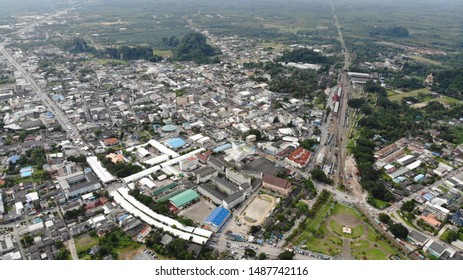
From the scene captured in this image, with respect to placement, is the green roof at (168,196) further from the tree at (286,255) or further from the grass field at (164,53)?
the grass field at (164,53)

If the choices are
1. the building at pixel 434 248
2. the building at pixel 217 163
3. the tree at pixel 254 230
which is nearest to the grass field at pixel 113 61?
the building at pixel 217 163

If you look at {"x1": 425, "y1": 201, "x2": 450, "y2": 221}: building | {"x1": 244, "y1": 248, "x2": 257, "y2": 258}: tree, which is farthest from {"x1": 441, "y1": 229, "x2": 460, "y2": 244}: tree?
{"x1": 244, "y1": 248, "x2": 257, "y2": 258}: tree

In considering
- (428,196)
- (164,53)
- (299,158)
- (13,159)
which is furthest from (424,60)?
(13,159)

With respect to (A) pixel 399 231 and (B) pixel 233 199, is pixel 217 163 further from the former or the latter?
(A) pixel 399 231

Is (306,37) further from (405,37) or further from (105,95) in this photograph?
(105,95)

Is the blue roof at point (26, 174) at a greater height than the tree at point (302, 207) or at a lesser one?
lesser

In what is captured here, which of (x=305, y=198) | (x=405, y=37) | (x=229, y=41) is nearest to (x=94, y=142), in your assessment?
(x=305, y=198)

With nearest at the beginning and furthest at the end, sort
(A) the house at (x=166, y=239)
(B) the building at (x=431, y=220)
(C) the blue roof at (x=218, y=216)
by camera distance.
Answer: (A) the house at (x=166, y=239)
(C) the blue roof at (x=218, y=216)
(B) the building at (x=431, y=220)

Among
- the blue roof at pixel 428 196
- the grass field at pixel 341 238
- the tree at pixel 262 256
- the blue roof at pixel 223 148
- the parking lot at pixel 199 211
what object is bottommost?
the parking lot at pixel 199 211
